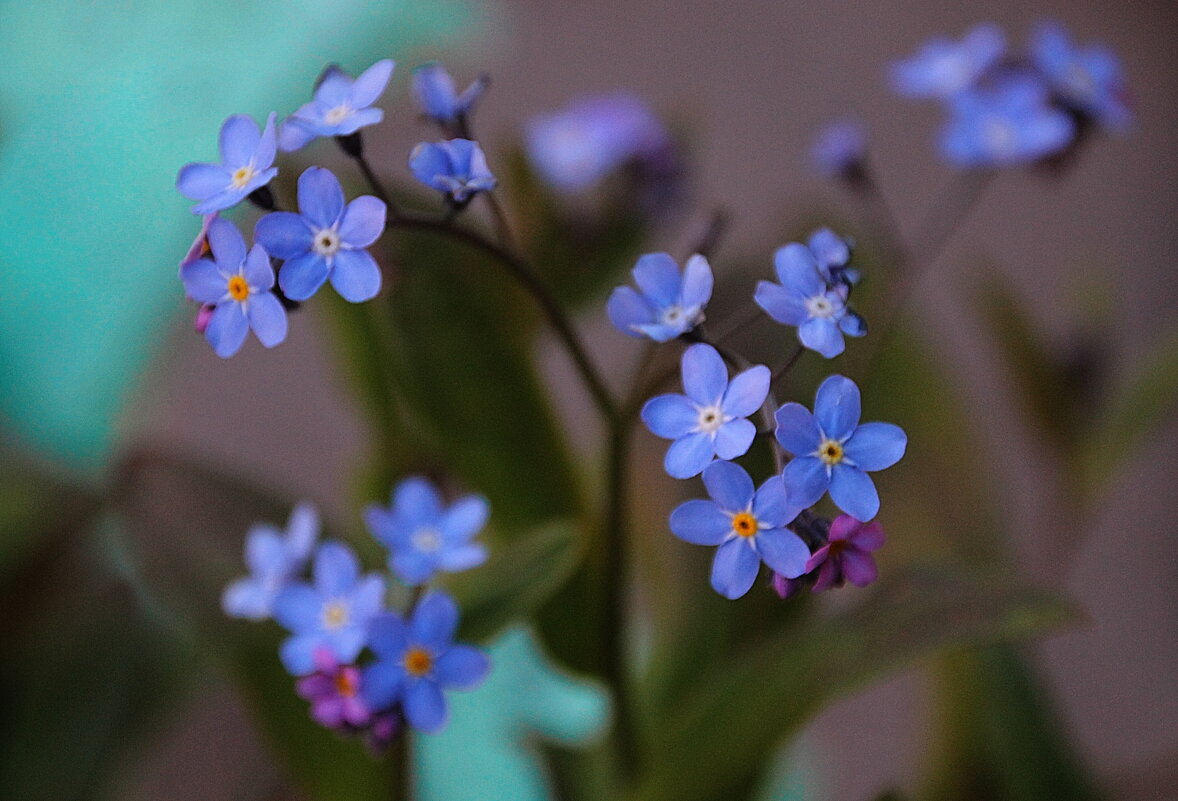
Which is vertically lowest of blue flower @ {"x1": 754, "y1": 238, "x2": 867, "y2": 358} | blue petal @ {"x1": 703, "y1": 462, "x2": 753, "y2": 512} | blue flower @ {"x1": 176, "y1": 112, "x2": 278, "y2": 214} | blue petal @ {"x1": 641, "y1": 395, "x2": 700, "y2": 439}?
blue petal @ {"x1": 703, "y1": 462, "x2": 753, "y2": 512}

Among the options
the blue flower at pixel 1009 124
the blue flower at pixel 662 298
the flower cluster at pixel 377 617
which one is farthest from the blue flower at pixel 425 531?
the blue flower at pixel 1009 124

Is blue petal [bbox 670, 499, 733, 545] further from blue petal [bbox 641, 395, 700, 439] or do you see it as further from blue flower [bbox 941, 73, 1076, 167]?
blue flower [bbox 941, 73, 1076, 167]

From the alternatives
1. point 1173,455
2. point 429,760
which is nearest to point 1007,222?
point 1173,455

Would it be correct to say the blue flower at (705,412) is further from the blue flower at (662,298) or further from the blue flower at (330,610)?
the blue flower at (330,610)

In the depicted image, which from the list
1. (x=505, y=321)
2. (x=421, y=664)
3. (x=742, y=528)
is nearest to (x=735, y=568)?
(x=742, y=528)

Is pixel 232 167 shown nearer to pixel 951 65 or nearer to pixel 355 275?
pixel 355 275

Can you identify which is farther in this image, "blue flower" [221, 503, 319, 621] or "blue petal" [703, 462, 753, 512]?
"blue flower" [221, 503, 319, 621]

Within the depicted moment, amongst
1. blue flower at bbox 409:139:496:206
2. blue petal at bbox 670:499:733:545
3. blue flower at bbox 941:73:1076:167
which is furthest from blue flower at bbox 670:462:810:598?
blue flower at bbox 941:73:1076:167

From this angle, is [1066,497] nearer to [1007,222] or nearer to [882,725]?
[882,725]

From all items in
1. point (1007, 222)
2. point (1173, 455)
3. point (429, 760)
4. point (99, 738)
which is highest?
point (99, 738)
